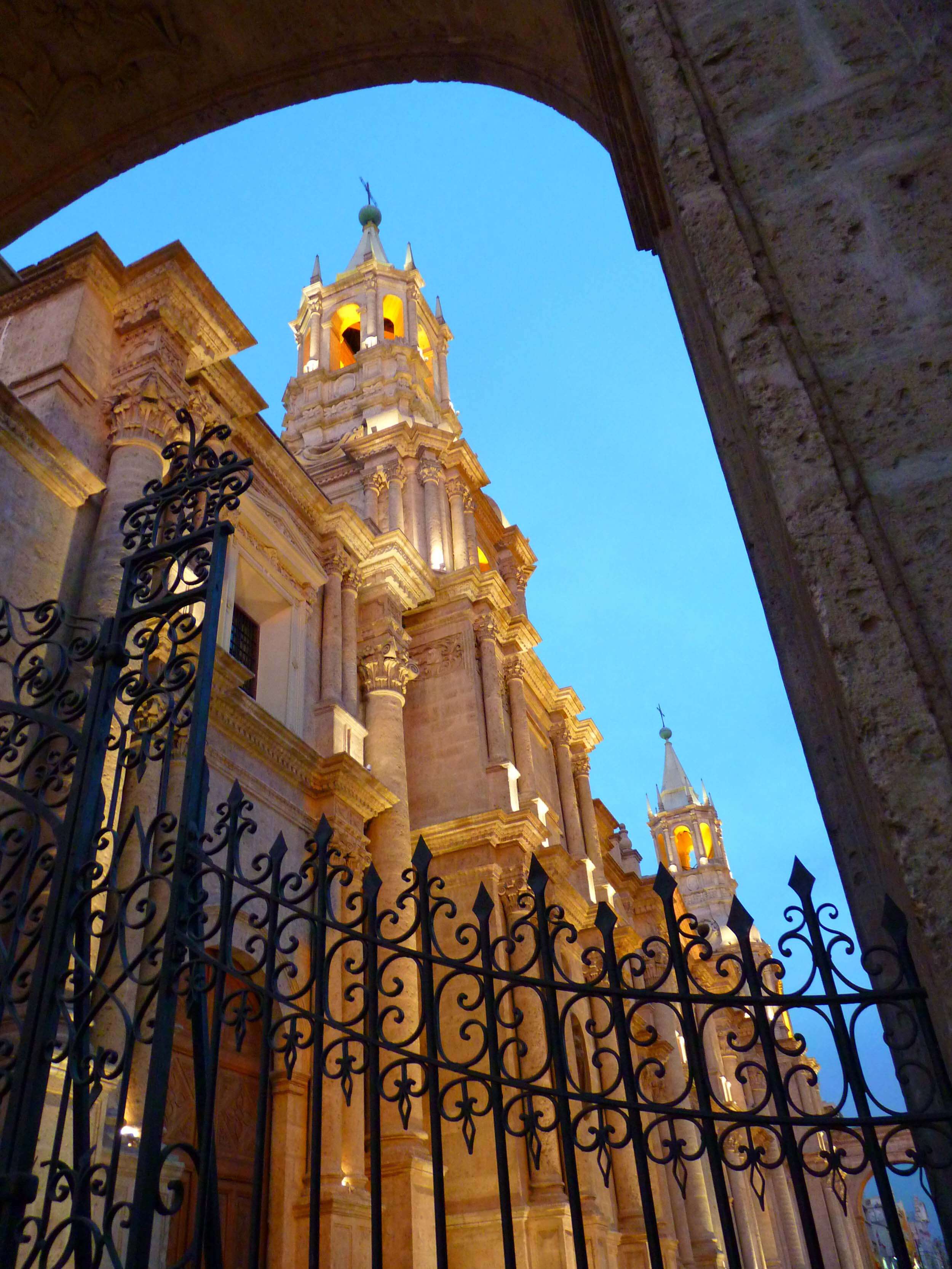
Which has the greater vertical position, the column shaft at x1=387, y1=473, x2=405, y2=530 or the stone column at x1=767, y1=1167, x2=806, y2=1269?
the column shaft at x1=387, y1=473, x2=405, y2=530

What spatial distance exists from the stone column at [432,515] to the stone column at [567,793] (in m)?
5.01

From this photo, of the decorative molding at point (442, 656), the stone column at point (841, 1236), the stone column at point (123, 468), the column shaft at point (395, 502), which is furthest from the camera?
the stone column at point (841, 1236)

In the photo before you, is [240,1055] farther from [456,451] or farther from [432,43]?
[456,451]

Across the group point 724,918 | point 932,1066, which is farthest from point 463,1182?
point 724,918

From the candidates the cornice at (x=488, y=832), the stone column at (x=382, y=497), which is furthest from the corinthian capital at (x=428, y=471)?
the cornice at (x=488, y=832)

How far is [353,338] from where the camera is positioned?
1185 inches

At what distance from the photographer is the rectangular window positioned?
13383mm

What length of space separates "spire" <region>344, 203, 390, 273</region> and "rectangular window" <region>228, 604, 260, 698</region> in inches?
749

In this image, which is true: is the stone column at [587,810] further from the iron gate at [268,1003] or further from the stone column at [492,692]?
the iron gate at [268,1003]

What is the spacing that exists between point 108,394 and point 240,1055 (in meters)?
6.62

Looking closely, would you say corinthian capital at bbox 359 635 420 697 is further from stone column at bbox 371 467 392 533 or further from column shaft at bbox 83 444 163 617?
column shaft at bbox 83 444 163 617

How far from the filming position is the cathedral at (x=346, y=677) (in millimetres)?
8898

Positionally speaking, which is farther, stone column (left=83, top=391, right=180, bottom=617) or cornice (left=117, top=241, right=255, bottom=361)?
cornice (left=117, top=241, right=255, bottom=361)

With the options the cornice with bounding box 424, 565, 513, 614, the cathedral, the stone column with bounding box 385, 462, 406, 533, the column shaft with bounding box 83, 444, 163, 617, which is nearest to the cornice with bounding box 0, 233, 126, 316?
the cathedral
